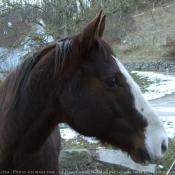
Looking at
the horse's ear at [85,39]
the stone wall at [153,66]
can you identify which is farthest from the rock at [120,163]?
the stone wall at [153,66]

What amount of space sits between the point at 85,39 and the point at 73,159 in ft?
9.72

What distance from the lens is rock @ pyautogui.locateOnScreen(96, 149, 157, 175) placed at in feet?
13.3

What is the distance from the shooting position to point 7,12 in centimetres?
741

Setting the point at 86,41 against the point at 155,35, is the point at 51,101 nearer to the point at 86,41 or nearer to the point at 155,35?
the point at 86,41

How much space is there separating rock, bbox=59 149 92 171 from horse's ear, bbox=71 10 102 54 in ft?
9.35

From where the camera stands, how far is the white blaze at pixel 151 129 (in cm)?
178

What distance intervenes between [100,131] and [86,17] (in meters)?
5.98

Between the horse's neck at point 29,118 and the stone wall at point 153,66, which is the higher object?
the horse's neck at point 29,118

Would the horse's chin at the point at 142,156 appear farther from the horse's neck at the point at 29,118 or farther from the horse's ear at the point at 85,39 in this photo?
the horse's ear at the point at 85,39

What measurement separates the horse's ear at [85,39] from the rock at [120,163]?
2549 mm

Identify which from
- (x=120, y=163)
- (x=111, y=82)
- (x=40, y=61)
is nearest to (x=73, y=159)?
(x=120, y=163)

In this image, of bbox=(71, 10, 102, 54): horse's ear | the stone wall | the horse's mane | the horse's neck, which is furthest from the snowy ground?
the stone wall

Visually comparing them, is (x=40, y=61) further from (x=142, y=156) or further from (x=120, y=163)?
(x=120, y=163)

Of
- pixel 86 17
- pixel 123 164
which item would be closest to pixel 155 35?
pixel 86 17
